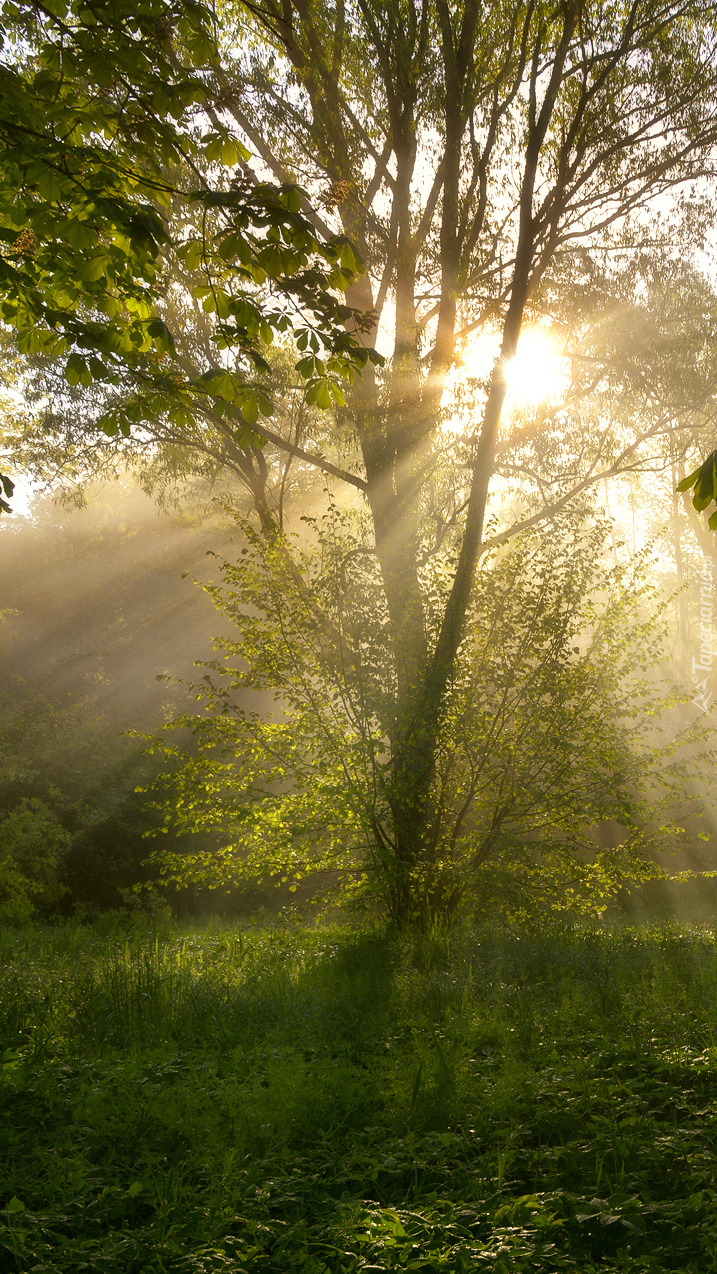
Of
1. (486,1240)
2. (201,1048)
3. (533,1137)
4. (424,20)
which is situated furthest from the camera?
(424,20)

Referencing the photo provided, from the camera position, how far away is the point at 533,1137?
10.2 ft

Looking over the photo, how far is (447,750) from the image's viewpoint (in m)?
7.37

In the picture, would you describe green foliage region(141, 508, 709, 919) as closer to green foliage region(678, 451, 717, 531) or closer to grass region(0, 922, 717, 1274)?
grass region(0, 922, 717, 1274)

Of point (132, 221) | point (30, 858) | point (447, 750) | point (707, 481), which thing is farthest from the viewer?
point (30, 858)

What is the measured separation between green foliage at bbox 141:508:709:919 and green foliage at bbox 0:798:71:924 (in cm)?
470

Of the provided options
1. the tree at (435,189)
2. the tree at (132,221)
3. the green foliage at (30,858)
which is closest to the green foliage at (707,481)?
the tree at (132,221)

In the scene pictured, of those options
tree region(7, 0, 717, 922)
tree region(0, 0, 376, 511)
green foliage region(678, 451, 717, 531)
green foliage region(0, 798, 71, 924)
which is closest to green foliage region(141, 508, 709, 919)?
tree region(7, 0, 717, 922)

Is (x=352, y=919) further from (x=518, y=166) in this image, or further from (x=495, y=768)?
(x=518, y=166)

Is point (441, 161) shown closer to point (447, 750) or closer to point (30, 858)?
point (447, 750)

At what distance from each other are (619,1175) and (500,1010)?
71.0 inches

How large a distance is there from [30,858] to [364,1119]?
1012cm

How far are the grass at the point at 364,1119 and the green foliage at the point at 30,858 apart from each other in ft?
20.6

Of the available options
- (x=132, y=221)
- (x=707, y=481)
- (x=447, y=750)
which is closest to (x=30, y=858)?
(x=447, y=750)

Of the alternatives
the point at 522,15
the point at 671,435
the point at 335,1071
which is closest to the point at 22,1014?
the point at 335,1071
